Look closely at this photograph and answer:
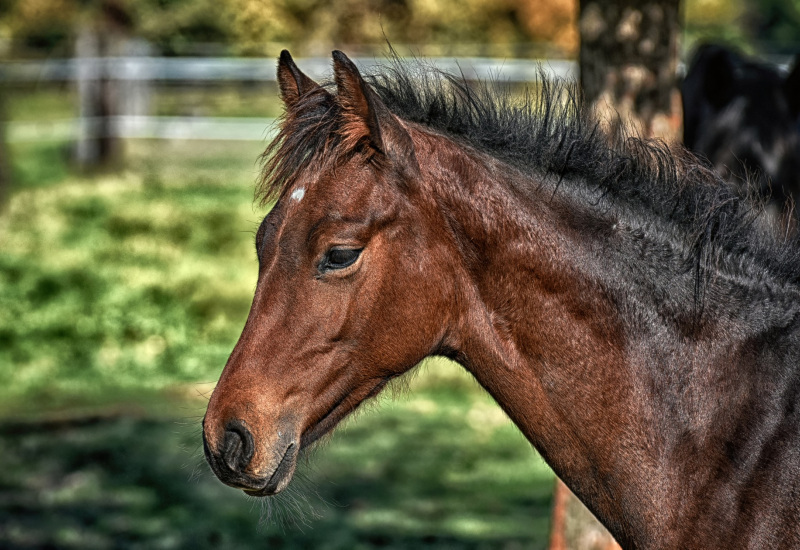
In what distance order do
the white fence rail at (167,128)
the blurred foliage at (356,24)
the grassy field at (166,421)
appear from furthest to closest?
the blurred foliage at (356,24) < the white fence rail at (167,128) < the grassy field at (166,421)

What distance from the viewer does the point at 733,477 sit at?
262cm

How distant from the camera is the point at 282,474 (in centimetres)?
267

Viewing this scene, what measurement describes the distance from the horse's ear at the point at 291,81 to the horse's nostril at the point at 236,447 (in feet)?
3.34

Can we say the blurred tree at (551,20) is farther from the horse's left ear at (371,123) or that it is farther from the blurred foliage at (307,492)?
the horse's left ear at (371,123)

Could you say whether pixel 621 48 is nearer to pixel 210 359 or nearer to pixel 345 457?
pixel 345 457

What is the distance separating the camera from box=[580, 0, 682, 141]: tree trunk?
4.54 m

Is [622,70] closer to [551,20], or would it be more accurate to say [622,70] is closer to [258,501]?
Result: [258,501]

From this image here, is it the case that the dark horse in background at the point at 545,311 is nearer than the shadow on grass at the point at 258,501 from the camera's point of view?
Yes

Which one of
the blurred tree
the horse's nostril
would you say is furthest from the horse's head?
the blurred tree

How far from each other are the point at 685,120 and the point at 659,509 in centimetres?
547

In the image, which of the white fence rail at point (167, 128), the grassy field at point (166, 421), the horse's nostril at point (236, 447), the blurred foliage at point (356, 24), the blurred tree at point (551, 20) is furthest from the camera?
the blurred tree at point (551, 20)

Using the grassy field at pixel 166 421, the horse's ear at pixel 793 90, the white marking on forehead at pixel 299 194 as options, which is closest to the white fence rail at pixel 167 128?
the grassy field at pixel 166 421

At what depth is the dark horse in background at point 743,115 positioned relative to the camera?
724 cm

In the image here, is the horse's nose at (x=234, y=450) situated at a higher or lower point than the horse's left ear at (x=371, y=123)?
lower
